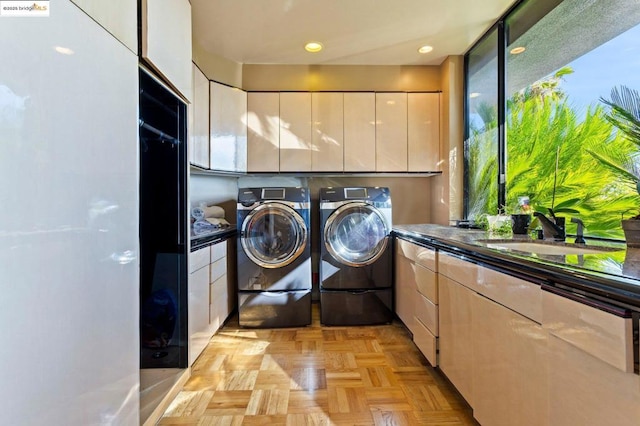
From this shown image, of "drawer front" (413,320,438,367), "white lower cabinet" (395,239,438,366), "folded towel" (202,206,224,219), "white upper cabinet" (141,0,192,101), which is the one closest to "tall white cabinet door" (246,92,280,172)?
"folded towel" (202,206,224,219)

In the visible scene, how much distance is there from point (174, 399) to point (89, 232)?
124 centimetres

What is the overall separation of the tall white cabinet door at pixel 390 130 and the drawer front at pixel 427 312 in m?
1.44

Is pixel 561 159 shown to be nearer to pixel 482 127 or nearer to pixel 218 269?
pixel 482 127

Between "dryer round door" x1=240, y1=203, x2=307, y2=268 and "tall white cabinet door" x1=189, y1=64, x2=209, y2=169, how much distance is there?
609mm

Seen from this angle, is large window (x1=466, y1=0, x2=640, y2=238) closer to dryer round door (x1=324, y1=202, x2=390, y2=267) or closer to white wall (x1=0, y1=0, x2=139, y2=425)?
dryer round door (x1=324, y1=202, x2=390, y2=267)

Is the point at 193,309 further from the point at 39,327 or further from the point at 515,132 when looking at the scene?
the point at 515,132

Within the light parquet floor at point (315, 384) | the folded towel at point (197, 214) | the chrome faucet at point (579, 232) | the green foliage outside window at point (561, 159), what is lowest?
the light parquet floor at point (315, 384)

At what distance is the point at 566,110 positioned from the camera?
74.2 inches

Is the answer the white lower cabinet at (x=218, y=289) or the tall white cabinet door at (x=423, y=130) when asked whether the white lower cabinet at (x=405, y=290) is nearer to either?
the tall white cabinet door at (x=423, y=130)

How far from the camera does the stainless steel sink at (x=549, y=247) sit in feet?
4.53

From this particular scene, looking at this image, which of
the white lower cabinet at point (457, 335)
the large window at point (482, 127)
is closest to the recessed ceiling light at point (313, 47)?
the large window at point (482, 127)

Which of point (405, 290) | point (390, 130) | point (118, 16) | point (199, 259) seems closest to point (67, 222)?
point (118, 16)

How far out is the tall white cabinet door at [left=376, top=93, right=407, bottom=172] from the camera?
3.25 m

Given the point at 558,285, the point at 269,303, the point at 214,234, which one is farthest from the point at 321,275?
the point at 558,285
